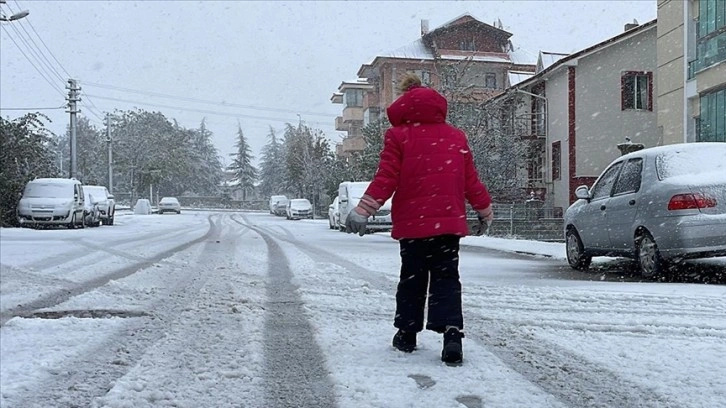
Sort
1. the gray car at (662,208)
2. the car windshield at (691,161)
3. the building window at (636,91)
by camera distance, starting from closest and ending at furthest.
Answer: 1. the gray car at (662,208)
2. the car windshield at (691,161)
3. the building window at (636,91)

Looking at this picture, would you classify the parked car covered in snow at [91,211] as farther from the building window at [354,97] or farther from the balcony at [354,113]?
the building window at [354,97]

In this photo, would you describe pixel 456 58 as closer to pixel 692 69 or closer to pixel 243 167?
pixel 692 69

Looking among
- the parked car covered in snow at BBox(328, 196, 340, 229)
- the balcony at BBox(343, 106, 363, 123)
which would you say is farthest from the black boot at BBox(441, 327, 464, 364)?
the balcony at BBox(343, 106, 363, 123)

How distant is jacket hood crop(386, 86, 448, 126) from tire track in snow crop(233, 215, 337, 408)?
1.41 metres

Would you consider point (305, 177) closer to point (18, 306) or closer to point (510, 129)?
point (510, 129)

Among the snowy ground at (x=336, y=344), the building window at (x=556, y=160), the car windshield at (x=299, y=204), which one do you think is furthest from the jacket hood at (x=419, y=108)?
the car windshield at (x=299, y=204)

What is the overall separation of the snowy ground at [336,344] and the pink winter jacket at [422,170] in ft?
2.51

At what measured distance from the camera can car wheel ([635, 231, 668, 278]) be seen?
7.51 m

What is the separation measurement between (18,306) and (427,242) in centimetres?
380

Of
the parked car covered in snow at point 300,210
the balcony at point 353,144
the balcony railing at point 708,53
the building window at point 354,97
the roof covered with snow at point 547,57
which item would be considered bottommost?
the parked car covered in snow at point 300,210

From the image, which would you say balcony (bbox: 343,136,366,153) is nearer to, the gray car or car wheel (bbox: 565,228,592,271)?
car wheel (bbox: 565,228,592,271)

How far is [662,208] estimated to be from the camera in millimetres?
7340

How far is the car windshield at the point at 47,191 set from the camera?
22933mm

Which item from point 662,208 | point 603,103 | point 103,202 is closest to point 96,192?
point 103,202
